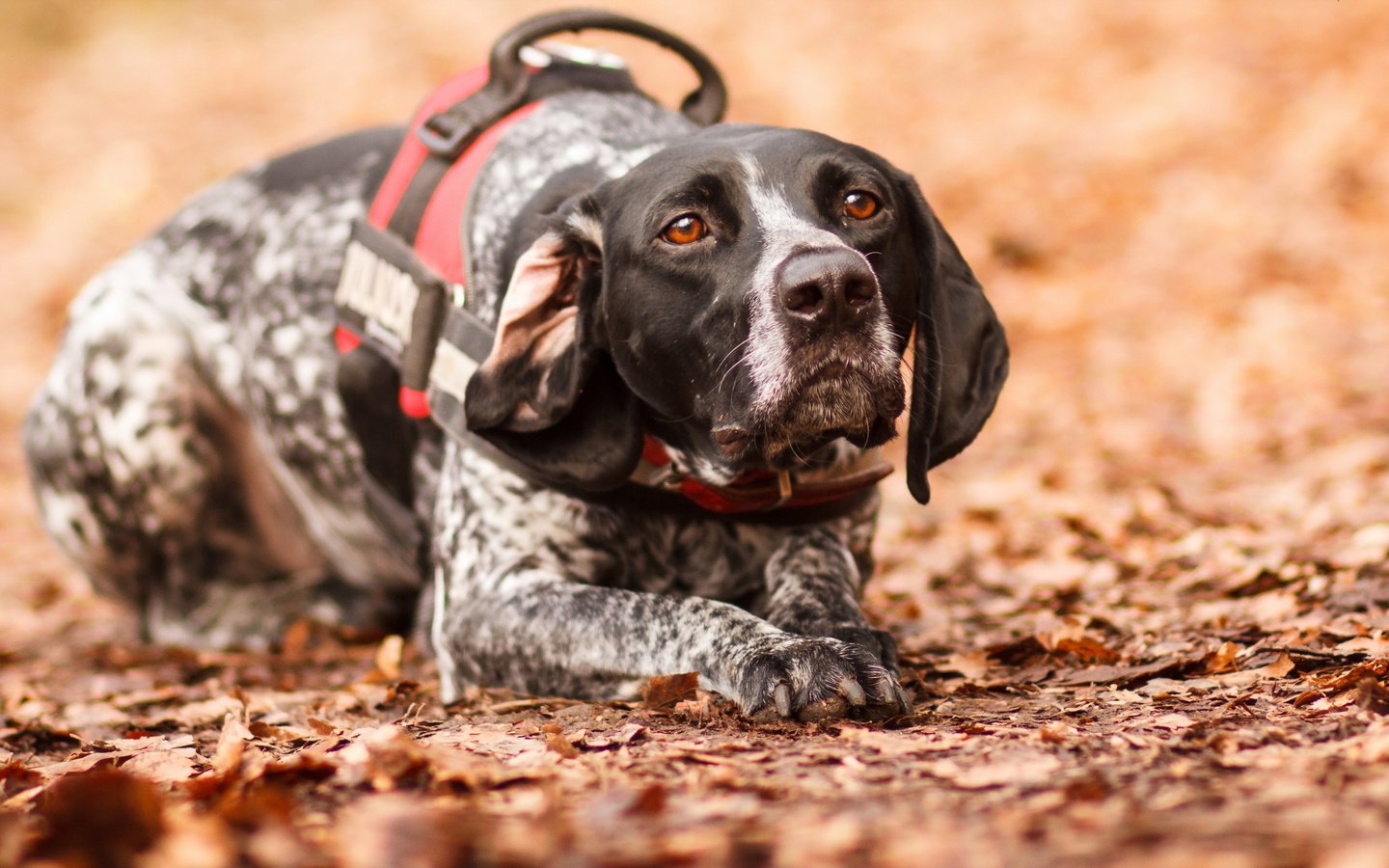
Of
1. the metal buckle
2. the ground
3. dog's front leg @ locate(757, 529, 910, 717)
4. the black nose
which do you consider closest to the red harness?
the metal buckle

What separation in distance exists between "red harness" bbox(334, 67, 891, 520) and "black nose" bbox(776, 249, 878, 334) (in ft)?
2.32

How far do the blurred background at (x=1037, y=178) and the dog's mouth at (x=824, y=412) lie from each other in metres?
1.44

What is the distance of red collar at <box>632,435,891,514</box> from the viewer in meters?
3.81

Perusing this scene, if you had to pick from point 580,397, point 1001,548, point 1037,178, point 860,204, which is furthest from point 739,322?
point 1037,178

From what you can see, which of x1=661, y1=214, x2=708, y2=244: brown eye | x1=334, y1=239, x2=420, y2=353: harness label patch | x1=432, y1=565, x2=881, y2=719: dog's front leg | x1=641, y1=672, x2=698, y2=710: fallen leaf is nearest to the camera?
x1=432, y1=565, x2=881, y2=719: dog's front leg

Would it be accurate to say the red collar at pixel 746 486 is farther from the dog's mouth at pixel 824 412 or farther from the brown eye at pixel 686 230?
the brown eye at pixel 686 230

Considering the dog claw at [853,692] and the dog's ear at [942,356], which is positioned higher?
the dog's ear at [942,356]

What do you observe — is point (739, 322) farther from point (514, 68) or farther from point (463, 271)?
point (514, 68)

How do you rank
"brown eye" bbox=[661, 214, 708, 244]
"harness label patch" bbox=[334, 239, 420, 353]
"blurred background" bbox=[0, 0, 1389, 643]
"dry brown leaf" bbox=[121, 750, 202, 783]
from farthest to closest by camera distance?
"blurred background" bbox=[0, 0, 1389, 643] → "harness label patch" bbox=[334, 239, 420, 353] → "brown eye" bbox=[661, 214, 708, 244] → "dry brown leaf" bbox=[121, 750, 202, 783]

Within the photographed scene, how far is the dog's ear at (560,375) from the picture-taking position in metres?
3.65

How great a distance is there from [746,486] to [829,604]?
15.5 inches

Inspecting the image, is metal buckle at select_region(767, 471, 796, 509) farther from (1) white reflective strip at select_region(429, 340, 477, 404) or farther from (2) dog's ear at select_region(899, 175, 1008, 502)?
(1) white reflective strip at select_region(429, 340, 477, 404)

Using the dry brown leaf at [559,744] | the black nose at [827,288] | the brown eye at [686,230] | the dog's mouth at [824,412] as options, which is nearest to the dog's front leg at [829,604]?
the dog's mouth at [824,412]

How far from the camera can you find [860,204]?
139 inches
